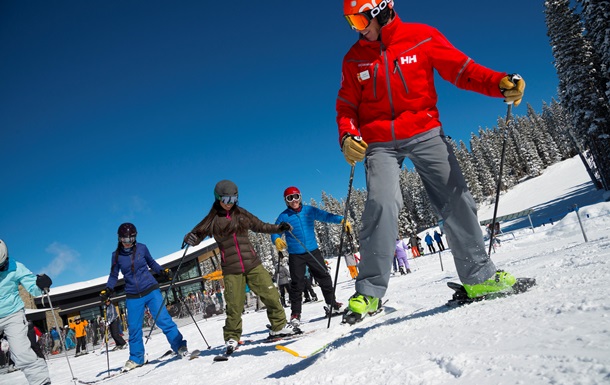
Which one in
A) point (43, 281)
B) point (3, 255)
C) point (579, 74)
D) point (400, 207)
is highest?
point (579, 74)

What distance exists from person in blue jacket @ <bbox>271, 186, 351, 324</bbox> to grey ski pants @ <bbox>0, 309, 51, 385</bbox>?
10.5 ft

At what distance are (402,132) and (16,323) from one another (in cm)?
511

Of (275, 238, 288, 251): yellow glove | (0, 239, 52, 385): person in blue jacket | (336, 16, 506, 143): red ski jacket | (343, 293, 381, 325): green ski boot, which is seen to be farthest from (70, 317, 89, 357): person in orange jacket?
(336, 16, 506, 143): red ski jacket

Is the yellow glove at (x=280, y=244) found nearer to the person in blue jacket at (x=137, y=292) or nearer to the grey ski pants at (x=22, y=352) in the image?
the person in blue jacket at (x=137, y=292)

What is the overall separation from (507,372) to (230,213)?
3.87 m

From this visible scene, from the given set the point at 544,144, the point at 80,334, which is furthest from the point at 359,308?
the point at 544,144

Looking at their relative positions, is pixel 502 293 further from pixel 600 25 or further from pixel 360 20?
pixel 600 25

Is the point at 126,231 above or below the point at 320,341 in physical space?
above

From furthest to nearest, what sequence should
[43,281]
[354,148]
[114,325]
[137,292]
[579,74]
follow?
[579,74], [114,325], [137,292], [43,281], [354,148]

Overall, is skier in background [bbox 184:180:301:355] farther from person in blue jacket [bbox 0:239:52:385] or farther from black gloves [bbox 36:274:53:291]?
person in blue jacket [bbox 0:239:52:385]

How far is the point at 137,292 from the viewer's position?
5.36 meters

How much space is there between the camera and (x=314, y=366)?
2.09 metres

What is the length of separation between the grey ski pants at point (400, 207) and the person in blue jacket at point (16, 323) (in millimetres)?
4347

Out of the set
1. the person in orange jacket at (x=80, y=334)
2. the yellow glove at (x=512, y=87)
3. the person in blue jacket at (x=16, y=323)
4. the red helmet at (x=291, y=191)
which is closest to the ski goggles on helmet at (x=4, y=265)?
the person in blue jacket at (x=16, y=323)
